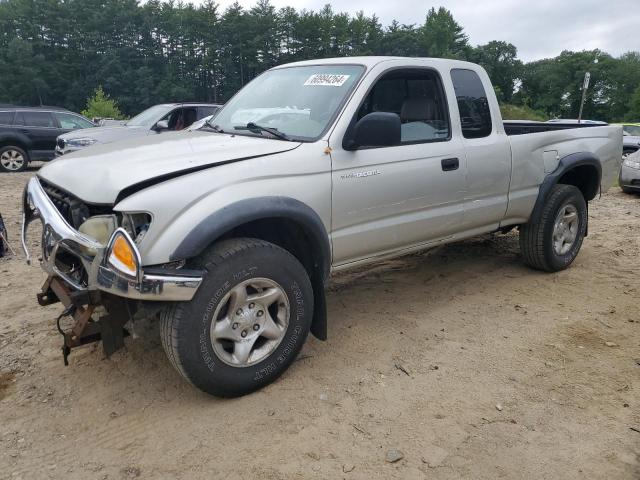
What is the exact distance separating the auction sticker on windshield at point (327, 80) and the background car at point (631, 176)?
30.6 ft

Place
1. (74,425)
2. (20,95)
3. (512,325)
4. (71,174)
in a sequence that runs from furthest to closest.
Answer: (20,95), (512,325), (71,174), (74,425)

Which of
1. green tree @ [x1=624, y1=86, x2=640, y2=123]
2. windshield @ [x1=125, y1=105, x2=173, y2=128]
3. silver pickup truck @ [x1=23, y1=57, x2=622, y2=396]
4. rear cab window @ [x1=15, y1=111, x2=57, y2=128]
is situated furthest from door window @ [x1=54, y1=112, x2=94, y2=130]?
green tree @ [x1=624, y1=86, x2=640, y2=123]

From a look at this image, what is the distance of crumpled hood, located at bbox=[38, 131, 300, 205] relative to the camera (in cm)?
277

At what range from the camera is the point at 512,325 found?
13.5 feet

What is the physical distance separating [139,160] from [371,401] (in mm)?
1897

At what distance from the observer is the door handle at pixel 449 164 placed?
3.94 m

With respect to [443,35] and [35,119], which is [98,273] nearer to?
[35,119]

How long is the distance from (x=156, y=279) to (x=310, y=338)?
1.55 meters

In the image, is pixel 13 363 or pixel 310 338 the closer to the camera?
pixel 13 363

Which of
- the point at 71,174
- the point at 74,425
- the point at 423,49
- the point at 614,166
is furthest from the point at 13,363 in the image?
the point at 423,49

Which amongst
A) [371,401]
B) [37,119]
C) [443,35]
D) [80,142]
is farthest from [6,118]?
[443,35]

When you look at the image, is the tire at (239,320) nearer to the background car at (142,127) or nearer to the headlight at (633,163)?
the background car at (142,127)

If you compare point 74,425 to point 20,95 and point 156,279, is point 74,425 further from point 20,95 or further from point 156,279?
point 20,95

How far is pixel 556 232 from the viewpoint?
→ 5219 millimetres
